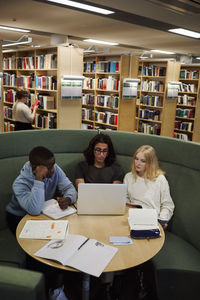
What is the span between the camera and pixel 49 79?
18.2 feet

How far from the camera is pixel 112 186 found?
193 cm

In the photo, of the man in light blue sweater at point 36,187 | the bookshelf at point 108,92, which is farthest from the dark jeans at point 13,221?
the bookshelf at point 108,92

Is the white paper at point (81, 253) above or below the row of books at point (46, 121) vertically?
below

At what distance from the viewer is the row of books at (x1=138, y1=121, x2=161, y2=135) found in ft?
22.5

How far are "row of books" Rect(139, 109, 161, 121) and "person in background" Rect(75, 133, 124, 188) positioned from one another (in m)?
4.46

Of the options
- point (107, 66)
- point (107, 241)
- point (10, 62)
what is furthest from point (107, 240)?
point (10, 62)

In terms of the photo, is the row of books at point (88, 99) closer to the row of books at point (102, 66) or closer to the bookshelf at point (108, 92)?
the bookshelf at point (108, 92)

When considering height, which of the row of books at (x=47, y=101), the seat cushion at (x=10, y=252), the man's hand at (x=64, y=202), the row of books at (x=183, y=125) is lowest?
the seat cushion at (x=10, y=252)

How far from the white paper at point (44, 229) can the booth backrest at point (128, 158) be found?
78 centimetres

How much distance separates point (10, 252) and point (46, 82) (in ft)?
14.0

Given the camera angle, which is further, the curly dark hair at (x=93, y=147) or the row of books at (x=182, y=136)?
Answer: the row of books at (x=182, y=136)

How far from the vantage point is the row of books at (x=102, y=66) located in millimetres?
6070

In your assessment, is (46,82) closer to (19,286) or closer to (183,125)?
(183,125)

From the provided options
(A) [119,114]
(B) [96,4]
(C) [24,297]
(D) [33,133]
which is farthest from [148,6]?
(C) [24,297]
